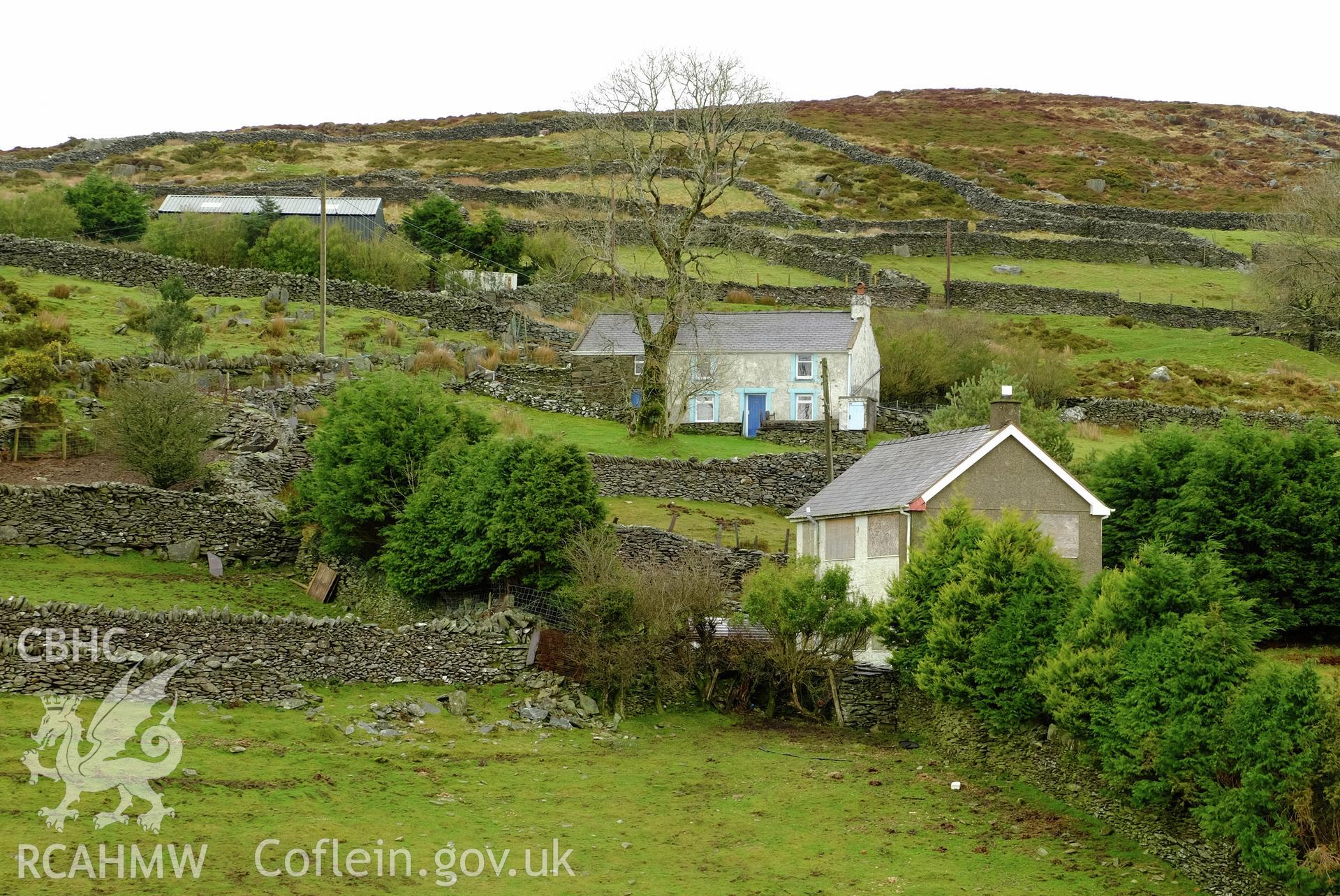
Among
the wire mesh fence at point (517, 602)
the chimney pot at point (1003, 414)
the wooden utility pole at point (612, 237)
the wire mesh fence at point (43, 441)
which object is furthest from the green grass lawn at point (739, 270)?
the wire mesh fence at point (517, 602)

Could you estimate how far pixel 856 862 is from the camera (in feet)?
61.3

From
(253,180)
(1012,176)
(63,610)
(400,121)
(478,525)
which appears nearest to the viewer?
(63,610)

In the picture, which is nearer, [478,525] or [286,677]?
[286,677]

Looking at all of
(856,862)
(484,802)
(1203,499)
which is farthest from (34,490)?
(1203,499)

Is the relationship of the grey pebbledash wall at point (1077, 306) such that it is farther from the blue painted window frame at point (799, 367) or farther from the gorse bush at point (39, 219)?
the gorse bush at point (39, 219)

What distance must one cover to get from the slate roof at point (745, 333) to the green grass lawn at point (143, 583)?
23495mm

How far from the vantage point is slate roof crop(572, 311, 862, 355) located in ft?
178

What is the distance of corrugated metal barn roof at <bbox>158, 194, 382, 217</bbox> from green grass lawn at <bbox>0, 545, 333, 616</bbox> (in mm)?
37605

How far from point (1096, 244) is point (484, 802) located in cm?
7325

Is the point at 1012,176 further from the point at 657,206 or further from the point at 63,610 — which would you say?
the point at 63,610

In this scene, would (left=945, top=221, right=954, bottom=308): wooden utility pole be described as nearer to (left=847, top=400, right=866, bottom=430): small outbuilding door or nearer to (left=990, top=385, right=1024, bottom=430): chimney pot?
→ (left=847, top=400, right=866, bottom=430): small outbuilding door

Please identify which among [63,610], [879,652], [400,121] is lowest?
[879,652]

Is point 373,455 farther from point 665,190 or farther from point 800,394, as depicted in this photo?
point 665,190

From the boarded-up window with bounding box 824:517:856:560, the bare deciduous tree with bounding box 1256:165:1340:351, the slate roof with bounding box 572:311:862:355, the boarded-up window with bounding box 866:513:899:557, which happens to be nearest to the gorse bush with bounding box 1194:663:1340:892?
the boarded-up window with bounding box 866:513:899:557
